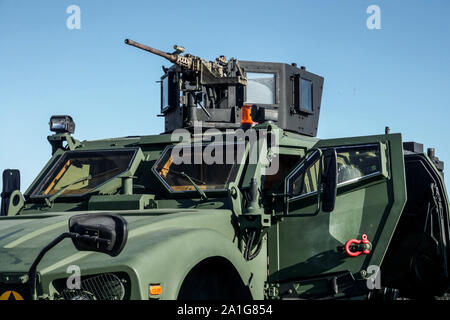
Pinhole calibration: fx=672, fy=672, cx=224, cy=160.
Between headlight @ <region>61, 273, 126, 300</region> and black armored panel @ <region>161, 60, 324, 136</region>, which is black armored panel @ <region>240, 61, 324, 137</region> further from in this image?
headlight @ <region>61, 273, 126, 300</region>

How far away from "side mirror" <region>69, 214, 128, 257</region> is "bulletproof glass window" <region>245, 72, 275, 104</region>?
6834 mm

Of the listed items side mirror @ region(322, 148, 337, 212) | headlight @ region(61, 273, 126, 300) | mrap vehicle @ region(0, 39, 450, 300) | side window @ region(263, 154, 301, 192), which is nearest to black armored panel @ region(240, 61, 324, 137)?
mrap vehicle @ region(0, 39, 450, 300)

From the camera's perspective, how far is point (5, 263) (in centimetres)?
411

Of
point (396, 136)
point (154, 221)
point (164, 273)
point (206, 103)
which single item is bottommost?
point (164, 273)

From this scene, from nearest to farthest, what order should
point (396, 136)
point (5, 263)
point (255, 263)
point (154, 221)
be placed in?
point (5, 263)
point (154, 221)
point (255, 263)
point (396, 136)

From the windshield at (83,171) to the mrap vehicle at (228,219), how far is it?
0.05ft

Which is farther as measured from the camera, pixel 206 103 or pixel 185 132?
pixel 206 103

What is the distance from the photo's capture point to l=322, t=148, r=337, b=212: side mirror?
16.0 ft

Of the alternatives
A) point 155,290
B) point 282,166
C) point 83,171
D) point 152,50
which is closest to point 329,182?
point 282,166

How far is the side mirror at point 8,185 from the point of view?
6.67m

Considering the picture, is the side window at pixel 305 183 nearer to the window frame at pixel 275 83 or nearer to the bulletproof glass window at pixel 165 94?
the window frame at pixel 275 83

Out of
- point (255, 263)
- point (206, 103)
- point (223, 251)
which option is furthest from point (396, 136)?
point (206, 103)

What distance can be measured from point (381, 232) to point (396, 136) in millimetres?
892
